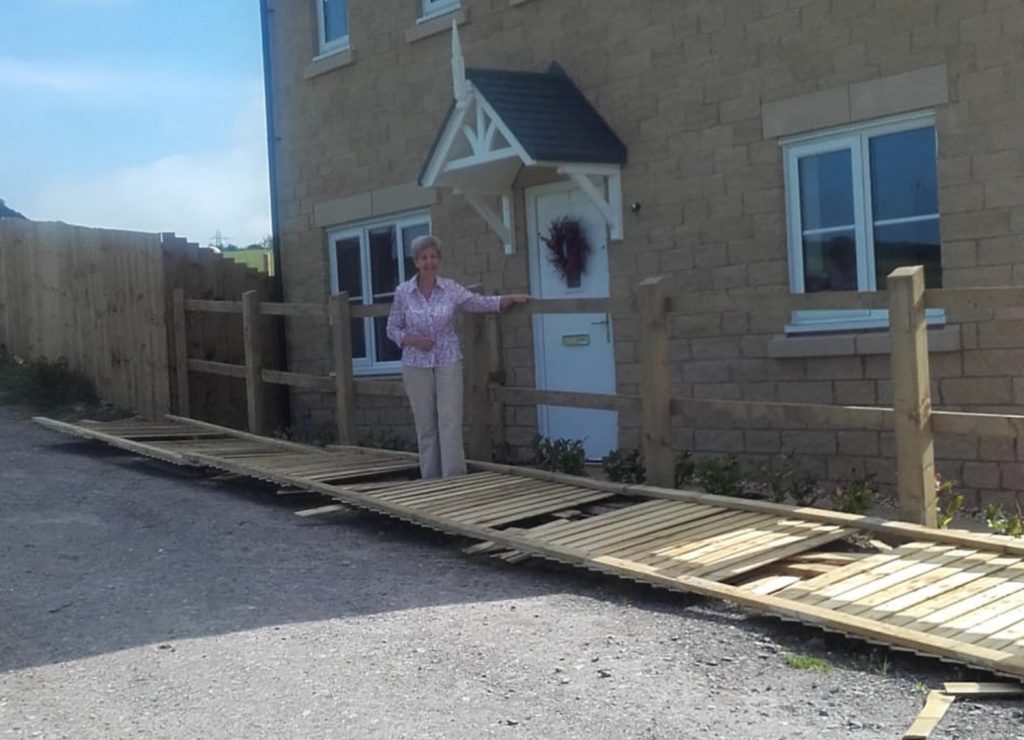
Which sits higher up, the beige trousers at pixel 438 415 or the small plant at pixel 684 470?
the beige trousers at pixel 438 415

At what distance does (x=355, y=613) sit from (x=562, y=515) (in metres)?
2.04

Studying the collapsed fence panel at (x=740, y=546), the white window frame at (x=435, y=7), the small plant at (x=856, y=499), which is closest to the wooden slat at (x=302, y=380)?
the collapsed fence panel at (x=740, y=546)

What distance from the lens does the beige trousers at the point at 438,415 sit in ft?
28.9

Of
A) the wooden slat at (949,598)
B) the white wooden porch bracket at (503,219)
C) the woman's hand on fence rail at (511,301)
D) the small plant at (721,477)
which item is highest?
the white wooden porch bracket at (503,219)

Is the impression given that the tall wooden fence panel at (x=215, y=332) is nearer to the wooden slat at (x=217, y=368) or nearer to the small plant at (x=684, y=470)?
the wooden slat at (x=217, y=368)

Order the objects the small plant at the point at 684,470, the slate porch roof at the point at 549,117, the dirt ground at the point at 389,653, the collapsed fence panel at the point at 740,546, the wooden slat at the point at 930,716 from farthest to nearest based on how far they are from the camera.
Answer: the slate porch roof at the point at 549,117 → the small plant at the point at 684,470 → the collapsed fence panel at the point at 740,546 → the dirt ground at the point at 389,653 → the wooden slat at the point at 930,716

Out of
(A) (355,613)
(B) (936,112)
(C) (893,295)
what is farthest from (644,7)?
(A) (355,613)

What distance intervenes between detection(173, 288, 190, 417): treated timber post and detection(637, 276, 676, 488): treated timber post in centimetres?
645

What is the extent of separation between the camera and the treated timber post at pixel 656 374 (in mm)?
7883

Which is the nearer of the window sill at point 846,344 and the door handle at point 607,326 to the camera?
the window sill at point 846,344

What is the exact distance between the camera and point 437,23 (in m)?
11.9

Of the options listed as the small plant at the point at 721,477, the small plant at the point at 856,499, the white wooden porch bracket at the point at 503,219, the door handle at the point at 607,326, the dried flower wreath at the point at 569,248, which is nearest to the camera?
the small plant at the point at 856,499

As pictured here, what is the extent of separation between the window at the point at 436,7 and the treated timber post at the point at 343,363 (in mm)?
3271

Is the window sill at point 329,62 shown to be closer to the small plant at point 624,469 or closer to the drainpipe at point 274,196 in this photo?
the drainpipe at point 274,196
